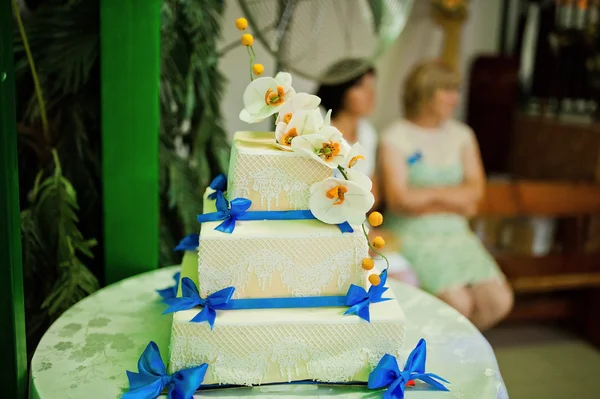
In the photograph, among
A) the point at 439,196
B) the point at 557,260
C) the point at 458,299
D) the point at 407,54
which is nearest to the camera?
the point at 458,299

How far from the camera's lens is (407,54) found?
3.36 meters

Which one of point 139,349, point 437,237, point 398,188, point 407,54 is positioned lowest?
point 437,237

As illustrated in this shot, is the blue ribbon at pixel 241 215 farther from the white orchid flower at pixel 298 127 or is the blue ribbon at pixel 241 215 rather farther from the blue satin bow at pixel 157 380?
the blue satin bow at pixel 157 380

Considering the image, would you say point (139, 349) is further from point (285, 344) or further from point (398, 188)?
point (398, 188)

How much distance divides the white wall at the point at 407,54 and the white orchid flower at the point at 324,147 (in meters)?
1.85

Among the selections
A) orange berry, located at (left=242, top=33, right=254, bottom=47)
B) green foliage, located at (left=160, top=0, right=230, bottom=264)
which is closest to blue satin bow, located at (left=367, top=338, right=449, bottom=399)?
orange berry, located at (left=242, top=33, right=254, bottom=47)

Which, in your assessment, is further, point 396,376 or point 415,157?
point 415,157

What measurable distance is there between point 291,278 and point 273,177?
0.18 meters

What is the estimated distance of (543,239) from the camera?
3.37 metres

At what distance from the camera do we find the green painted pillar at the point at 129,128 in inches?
53.3

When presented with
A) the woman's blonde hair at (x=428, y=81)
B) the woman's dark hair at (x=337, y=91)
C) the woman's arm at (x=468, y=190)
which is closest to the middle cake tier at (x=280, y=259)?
the woman's dark hair at (x=337, y=91)

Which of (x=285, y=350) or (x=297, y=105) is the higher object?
(x=297, y=105)

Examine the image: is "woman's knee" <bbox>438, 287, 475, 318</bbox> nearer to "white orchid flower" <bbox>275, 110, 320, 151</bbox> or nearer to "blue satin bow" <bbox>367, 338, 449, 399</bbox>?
"blue satin bow" <bbox>367, 338, 449, 399</bbox>

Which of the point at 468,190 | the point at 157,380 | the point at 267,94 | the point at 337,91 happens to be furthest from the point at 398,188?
the point at 157,380
